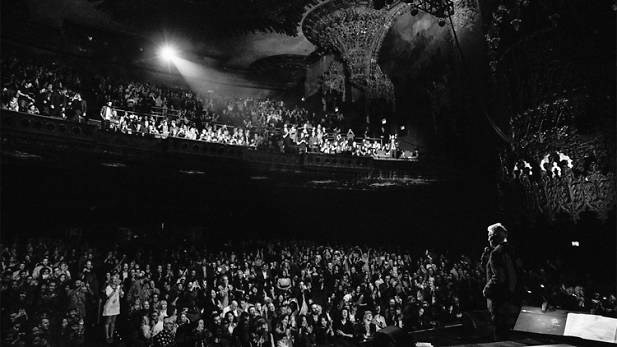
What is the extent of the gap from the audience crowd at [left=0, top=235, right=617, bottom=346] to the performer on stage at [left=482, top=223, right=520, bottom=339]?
1.18 metres

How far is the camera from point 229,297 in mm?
8828

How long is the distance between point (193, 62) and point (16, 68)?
787cm


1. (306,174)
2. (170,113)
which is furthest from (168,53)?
(306,174)

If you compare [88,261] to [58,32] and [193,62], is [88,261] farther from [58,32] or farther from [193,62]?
[193,62]

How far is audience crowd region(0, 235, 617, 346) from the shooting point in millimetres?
6824

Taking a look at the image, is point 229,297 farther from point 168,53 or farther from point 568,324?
point 168,53

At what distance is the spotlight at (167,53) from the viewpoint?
651 inches

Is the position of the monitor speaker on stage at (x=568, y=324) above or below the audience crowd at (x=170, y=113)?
below

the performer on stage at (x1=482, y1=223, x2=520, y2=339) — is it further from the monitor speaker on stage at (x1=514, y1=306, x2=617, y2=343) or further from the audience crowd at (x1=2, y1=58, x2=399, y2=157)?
the audience crowd at (x1=2, y1=58, x2=399, y2=157)

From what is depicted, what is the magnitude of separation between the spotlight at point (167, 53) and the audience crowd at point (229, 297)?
906cm

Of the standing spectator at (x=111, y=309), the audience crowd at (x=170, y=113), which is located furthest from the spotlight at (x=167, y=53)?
the standing spectator at (x=111, y=309)

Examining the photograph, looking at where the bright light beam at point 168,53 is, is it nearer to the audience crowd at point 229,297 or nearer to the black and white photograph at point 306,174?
the black and white photograph at point 306,174

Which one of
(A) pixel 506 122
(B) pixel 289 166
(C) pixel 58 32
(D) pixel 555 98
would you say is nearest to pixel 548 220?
(A) pixel 506 122

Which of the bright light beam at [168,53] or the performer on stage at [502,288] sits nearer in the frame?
the performer on stage at [502,288]
